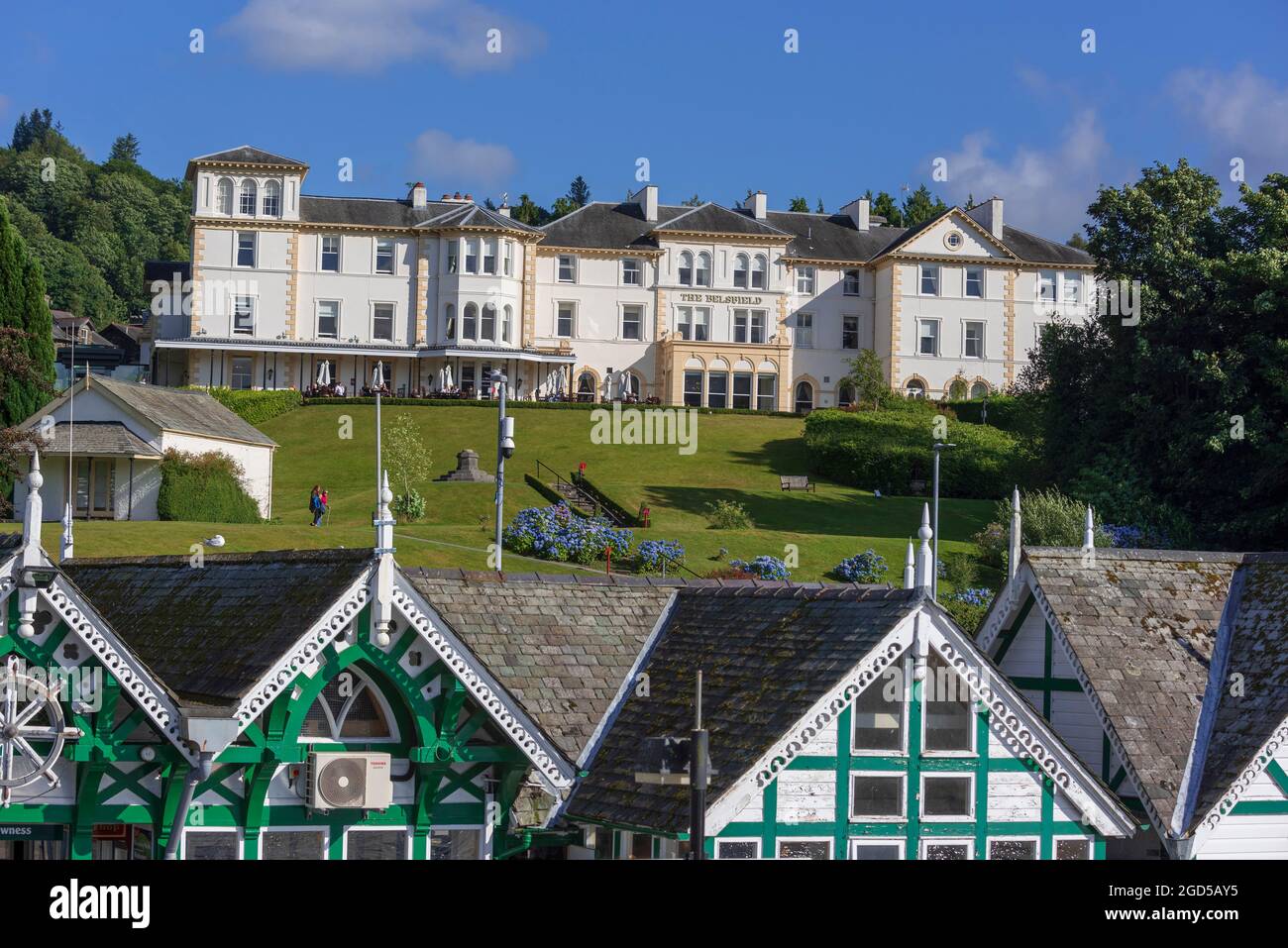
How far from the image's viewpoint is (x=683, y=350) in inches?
4011

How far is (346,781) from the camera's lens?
643 inches

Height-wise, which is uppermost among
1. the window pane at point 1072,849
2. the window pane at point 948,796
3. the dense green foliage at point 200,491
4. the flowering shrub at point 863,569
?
the dense green foliage at point 200,491

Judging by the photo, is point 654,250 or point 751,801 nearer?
point 751,801

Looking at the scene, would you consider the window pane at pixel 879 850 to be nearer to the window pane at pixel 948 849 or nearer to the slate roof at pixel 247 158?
the window pane at pixel 948 849

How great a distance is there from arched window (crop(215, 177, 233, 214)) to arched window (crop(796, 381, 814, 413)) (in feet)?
111

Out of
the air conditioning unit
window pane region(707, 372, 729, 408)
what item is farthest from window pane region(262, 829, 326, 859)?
window pane region(707, 372, 729, 408)

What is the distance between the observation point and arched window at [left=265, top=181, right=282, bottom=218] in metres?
97.9

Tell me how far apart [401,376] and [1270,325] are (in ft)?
184

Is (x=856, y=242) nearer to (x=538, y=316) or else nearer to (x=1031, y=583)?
(x=538, y=316)

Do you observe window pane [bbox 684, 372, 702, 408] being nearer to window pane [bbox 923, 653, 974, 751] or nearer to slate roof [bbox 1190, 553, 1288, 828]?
slate roof [bbox 1190, 553, 1288, 828]

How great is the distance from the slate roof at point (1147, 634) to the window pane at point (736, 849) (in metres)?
4.93

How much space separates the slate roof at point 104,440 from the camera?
57.0m

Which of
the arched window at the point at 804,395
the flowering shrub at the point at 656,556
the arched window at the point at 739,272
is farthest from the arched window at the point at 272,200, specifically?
the flowering shrub at the point at 656,556

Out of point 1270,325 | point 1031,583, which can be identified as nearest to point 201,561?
point 1031,583
